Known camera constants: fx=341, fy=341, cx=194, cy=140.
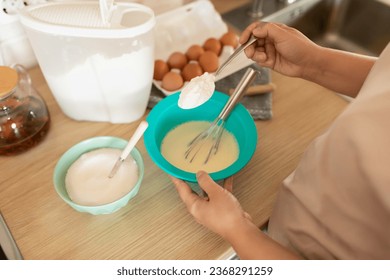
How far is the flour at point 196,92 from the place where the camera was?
62 cm

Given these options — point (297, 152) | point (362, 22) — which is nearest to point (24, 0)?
point (297, 152)

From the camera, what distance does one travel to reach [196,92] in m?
0.62

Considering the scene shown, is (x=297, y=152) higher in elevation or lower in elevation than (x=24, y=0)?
lower

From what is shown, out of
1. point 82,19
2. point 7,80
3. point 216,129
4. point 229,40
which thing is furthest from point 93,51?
point 229,40

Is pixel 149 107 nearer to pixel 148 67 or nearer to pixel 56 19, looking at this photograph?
pixel 148 67

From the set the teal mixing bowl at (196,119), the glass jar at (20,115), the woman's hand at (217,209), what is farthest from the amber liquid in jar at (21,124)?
the woman's hand at (217,209)

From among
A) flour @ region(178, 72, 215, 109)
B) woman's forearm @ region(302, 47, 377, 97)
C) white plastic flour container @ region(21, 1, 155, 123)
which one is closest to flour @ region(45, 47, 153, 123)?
white plastic flour container @ region(21, 1, 155, 123)

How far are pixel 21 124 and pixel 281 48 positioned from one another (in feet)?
1.75

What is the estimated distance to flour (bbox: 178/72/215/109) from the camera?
62 cm

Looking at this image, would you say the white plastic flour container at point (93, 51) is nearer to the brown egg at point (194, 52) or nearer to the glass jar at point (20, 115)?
the glass jar at point (20, 115)

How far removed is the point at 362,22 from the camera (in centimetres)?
121

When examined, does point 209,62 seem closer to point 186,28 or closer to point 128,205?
point 186,28

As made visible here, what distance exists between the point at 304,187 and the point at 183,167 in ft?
0.75
